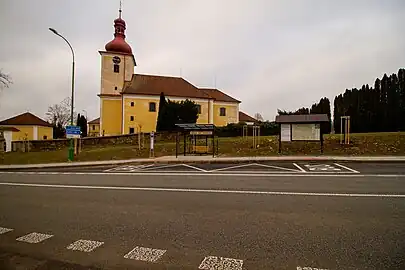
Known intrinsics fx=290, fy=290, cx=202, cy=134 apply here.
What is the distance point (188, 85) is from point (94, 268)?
54.7 meters

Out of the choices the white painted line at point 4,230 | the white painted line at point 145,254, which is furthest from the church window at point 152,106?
the white painted line at point 145,254

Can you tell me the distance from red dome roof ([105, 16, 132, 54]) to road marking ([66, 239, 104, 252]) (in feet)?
179

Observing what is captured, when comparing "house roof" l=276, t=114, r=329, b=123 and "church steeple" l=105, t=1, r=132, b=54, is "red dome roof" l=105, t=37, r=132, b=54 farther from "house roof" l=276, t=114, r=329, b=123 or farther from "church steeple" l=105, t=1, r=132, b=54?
"house roof" l=276, t=114, r=329, b=123

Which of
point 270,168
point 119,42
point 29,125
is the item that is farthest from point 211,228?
point 29,125

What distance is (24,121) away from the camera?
60.3 metres

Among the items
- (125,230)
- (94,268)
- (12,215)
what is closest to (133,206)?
(125,230)

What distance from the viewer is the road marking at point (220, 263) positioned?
11.2ft

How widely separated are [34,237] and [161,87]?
1999 inches

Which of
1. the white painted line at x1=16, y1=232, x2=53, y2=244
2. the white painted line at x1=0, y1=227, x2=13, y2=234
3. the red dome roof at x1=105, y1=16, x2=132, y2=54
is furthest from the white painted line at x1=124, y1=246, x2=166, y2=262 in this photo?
the red dome roof at x1=105, y1=16, x2=132, y2=54

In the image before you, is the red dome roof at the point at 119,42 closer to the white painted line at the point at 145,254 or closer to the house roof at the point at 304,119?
the house roof at the point at 304,119

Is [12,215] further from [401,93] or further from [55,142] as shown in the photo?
[401,93]

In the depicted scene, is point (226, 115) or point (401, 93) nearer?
point (401, 93)

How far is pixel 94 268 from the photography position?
3.46 metres

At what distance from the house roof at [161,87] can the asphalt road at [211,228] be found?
147 ft
